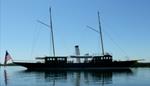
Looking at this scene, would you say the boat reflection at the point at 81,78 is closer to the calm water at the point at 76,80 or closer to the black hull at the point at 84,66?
the calm water at the point at 76,80

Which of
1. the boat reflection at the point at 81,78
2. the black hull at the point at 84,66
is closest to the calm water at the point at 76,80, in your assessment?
the boat reflection at the point at 81,78

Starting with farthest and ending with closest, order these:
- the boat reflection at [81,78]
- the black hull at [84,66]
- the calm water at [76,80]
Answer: the black hull at [84,66], the boat reflection at [81,78], the calm water at [76,80]

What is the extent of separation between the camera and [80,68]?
89.0 metres

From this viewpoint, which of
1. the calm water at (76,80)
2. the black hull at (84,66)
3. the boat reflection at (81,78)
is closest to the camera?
→ the calm water at (76,80)

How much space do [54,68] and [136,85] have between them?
5258 cm

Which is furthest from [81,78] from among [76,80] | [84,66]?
[84,66]

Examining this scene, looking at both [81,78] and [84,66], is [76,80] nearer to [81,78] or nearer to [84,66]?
[81,78]

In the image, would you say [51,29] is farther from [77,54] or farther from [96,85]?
[96,85]

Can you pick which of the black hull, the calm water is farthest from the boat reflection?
the black hull

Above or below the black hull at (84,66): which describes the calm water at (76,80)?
below

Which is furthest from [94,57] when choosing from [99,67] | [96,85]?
[96,85]

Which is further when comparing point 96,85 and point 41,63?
point 41,63

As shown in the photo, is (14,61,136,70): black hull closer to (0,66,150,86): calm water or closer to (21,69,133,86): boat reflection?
(21,69,133,86): boat reflection

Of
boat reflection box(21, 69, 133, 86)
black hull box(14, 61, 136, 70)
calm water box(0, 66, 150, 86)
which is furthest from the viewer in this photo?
black hull box(14, 61, 136, 70)
